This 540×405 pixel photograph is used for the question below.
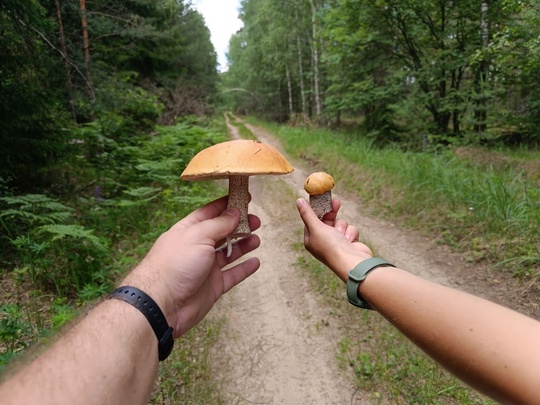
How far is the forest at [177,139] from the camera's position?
9.98ft

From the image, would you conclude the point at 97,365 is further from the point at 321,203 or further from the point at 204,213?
the point at 321,203

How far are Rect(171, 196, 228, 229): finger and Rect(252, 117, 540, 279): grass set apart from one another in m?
3.71

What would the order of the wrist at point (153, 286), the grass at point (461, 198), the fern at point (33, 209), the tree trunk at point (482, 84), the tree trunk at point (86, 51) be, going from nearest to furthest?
the wrist at point (153, 286)
the fern at point (33, 209)
the grass at point (461, 198)
the tree trunk at point (86, 51)
the tree trunk at point (482, 84)

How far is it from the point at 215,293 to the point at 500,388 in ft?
5.38

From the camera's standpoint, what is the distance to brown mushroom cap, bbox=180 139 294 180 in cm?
153

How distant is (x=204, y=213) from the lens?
1.94m

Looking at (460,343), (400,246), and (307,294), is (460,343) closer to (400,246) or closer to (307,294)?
(307,294)

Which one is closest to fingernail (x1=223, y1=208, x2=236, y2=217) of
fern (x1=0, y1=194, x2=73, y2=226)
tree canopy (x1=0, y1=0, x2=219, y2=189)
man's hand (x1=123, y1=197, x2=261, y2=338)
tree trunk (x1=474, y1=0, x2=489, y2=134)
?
man's hand (x1=123, y1=197, x2=261, y2=338)

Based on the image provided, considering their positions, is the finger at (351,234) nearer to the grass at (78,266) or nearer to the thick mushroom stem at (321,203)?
the thick mushroom stem at (321,203)

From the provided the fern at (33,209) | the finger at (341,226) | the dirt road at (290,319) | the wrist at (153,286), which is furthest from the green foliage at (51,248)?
the finger at (341,226)

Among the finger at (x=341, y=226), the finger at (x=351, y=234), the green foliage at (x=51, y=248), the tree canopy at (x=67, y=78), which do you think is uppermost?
the tree canopy at (x=67, y=78)

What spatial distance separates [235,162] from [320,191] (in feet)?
→ 2.12

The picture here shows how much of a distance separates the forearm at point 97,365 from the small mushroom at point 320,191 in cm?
122

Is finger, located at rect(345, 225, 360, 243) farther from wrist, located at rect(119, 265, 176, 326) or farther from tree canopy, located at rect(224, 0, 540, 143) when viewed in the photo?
tree canopy, located at rect(224, 0, 540, 143)
